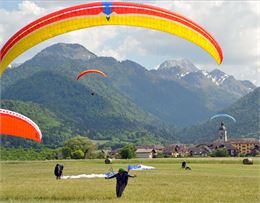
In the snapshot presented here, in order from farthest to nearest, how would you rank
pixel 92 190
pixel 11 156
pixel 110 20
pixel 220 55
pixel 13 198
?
pixel 11 156 → pixel 92 190 → pixel 13 198 → pixel 220 55 → pixel 110 20

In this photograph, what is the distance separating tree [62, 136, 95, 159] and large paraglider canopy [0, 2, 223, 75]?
94.9 m

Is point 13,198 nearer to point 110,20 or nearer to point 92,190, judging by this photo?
point 92,190

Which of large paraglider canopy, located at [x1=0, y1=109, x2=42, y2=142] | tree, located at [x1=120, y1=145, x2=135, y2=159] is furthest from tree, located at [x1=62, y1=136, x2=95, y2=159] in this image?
large paraglider canopy, located at [x1=0, y1=109, x2=42, y2=142]

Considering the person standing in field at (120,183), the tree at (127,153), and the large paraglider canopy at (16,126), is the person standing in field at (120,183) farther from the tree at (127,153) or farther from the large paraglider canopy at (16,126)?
the tree at (127,153)

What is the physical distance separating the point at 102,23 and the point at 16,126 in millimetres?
6491

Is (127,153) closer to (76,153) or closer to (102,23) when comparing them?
(76,153)

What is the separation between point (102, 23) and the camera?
1742 centimetres

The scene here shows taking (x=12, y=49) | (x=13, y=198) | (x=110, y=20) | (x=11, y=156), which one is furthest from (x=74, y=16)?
(x=11, y=156)

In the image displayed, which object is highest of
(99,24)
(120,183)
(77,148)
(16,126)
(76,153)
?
(77,148)

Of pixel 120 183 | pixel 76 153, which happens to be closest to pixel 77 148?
pixel 76 153

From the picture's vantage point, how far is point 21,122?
20766 mm

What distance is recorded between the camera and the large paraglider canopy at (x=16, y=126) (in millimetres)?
20438

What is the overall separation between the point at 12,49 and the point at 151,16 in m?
5.32

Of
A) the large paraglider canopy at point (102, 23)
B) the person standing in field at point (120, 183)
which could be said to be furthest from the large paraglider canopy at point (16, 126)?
the person standing in field at point (120, 183)
